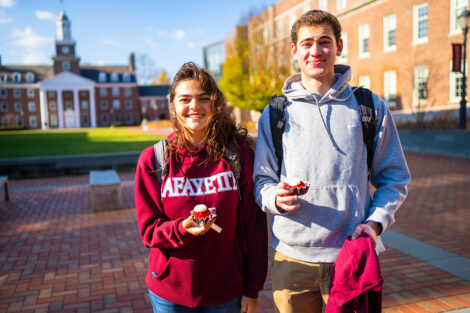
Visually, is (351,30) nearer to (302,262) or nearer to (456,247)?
(456,247)

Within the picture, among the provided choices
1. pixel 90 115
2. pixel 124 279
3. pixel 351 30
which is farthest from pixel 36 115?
pixel 124 279

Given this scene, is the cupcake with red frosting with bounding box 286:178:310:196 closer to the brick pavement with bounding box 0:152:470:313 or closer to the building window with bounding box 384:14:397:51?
the brick pavement with bounding box 0:152:470:313

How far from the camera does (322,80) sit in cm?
209

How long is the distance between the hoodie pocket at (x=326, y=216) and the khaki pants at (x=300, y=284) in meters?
0.13

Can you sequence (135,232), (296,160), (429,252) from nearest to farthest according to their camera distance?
(296,160) → (429,252) → (135,232)

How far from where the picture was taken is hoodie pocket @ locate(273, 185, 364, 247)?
194 centimetres

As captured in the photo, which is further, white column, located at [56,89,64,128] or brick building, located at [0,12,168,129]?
white column, located at [56,89,64,128]

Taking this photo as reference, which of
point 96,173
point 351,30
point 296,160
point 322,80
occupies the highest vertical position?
point 351,30

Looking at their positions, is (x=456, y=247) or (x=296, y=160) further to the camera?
(x=456, y=247)

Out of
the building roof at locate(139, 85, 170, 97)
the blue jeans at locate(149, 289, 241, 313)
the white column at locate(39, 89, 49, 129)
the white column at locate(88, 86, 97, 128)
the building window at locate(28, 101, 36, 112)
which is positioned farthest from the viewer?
the building roof at locate(139, 85, 170, 97)

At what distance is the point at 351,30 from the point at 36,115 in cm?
6615

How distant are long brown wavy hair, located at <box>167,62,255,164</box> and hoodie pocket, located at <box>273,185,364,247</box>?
17.8 inches

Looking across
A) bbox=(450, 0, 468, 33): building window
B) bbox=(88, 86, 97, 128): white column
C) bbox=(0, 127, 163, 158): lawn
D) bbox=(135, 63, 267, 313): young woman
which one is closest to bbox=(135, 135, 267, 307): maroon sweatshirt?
bbox=(135, 63, 267, 313): young woman

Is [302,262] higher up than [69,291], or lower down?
higher up
